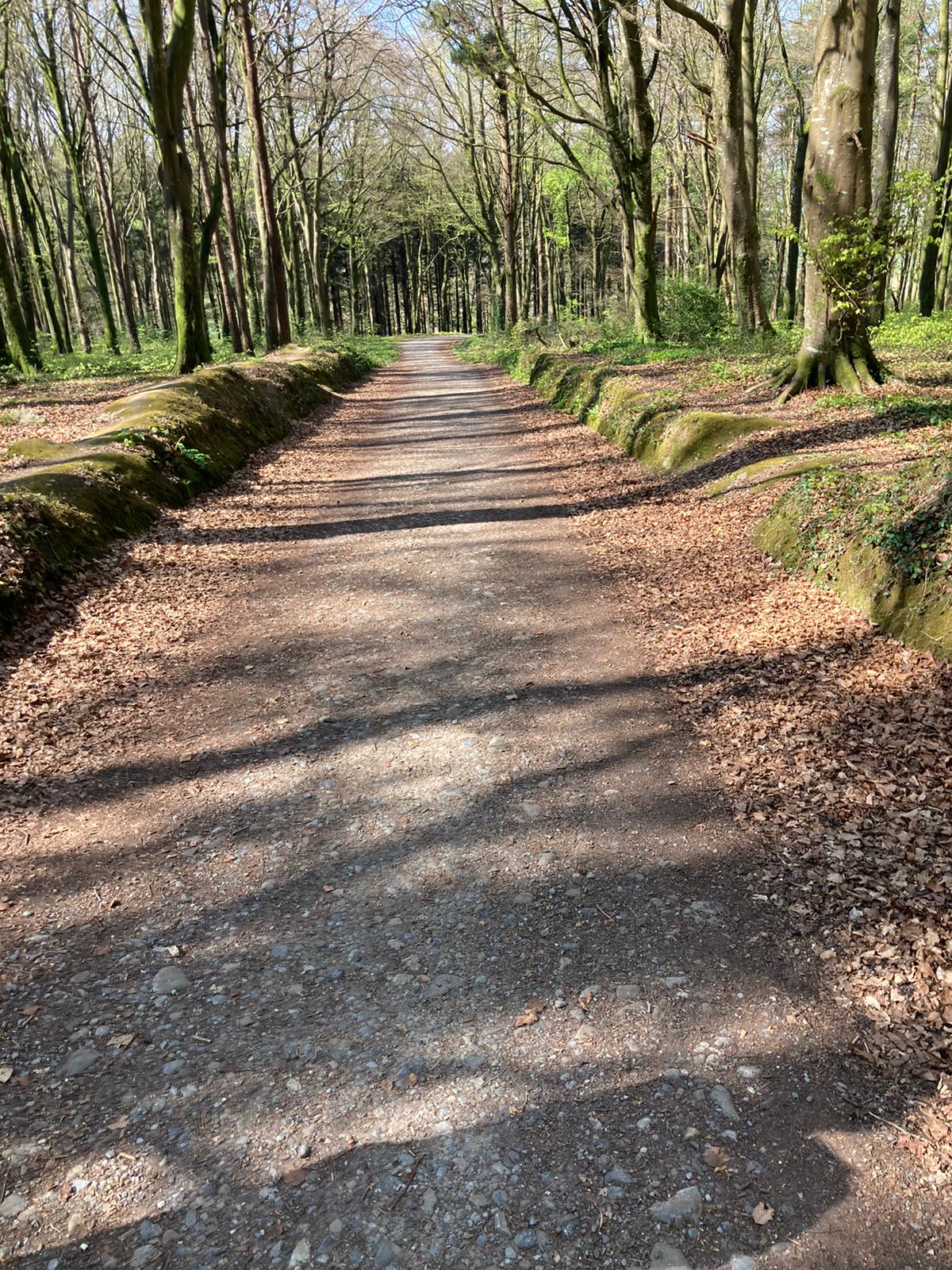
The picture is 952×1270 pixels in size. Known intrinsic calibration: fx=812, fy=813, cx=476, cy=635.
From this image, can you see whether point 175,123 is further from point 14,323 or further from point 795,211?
point 795,211

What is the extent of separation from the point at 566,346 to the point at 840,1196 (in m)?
22.8

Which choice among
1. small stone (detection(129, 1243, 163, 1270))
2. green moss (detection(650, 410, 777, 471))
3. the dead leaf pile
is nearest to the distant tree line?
green moss (detection(650, 410, 777, 471))

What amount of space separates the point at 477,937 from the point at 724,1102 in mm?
1057

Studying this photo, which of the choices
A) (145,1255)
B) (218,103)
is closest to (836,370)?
(145,1255)

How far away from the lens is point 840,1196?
86.7 inches

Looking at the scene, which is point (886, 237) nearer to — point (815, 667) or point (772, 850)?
point (815, 667)

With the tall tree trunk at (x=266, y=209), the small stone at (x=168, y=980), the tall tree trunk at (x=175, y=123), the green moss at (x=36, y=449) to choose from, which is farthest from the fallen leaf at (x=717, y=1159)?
the tall tree trunk at (x=266, y=209)

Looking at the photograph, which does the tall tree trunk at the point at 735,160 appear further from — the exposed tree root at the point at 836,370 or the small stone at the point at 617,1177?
the small stone at the point at 617,1177

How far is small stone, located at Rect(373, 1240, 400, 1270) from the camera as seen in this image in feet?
6.82

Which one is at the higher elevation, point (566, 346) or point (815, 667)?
point (566, 346)

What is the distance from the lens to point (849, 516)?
232 inches

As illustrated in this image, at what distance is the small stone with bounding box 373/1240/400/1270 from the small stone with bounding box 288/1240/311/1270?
6.9 inches

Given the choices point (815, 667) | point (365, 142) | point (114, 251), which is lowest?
point (815, 667)

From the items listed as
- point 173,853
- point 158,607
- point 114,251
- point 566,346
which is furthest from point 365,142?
point 173,853
